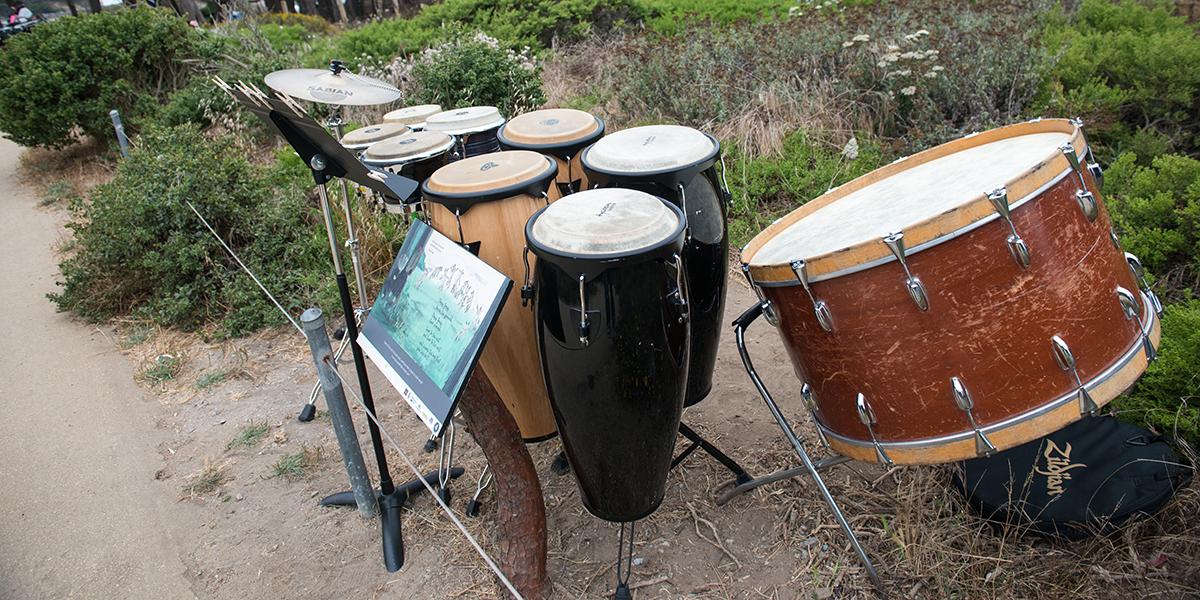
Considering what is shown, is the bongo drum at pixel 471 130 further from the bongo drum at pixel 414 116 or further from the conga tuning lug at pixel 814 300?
the conga tuning lug at pixel 814 300

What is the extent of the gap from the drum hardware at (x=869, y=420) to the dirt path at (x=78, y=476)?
2.41m

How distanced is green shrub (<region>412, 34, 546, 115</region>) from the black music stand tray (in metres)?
4.35

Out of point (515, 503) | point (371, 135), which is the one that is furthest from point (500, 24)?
point (515, 503)

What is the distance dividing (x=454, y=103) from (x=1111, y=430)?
18.1ft

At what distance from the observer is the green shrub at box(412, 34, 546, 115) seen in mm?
6457

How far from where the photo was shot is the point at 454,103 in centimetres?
655

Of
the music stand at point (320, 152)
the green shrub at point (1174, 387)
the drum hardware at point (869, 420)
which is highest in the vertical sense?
the music stand at point (320, 152)

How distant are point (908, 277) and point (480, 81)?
532 cm

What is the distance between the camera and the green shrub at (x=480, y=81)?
6457 millimetres

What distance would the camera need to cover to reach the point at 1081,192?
6.24ft

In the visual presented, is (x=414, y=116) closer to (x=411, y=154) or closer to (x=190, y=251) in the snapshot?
(x=411, y=154)

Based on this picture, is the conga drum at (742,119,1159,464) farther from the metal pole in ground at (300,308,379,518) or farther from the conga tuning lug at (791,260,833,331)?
the metal pole in ground at (300,308,379,518)

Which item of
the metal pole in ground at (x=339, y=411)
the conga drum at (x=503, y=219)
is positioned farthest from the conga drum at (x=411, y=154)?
the metal pole in ground at (x=339, y=411)

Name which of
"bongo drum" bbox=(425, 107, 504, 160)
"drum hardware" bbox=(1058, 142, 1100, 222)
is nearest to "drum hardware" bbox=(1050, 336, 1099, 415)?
"drum hardware" bbox=(1058, 142, 1100, 222)
